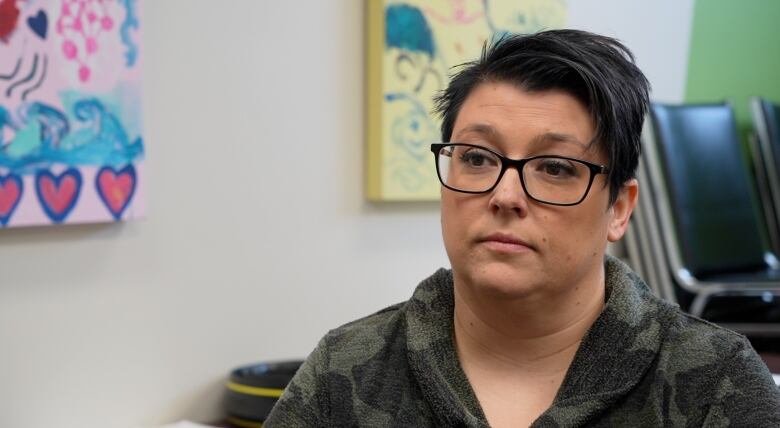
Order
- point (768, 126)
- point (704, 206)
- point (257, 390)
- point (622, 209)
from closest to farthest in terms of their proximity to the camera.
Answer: point (622, 209)
point (257, 390)
point (704, 206)
point (768, 126)

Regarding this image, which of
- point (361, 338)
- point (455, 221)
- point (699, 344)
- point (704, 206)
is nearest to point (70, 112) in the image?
point (361, 338)

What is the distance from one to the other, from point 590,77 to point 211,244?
117 cm

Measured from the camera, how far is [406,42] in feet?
8.31

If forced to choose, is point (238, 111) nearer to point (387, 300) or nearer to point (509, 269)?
point (387, 300)

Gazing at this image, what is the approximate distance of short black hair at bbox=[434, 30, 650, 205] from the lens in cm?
124

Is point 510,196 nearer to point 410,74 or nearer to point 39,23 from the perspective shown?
point 39,23

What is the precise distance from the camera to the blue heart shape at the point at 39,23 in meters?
1.88

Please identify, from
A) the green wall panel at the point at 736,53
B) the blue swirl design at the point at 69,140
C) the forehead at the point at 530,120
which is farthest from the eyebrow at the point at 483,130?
the green wall panel at the point at 736,53

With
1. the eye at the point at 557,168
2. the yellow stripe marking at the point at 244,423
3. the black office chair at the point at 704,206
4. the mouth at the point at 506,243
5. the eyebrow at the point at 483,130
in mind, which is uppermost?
the eyebrow at the point at 483,130

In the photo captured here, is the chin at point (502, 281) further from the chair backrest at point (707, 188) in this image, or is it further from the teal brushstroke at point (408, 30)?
the chair backrest at point (707, 188)

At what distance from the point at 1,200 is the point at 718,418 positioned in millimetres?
1235

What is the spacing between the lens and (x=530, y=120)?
1230mm

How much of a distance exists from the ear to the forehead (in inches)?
4.1

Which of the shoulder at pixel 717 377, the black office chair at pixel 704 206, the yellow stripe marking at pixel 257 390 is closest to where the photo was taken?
the shoulder at pixel 717 377
